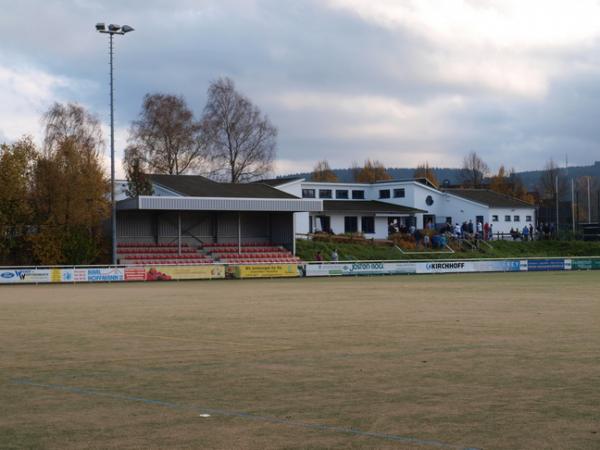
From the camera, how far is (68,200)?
59.1 meters

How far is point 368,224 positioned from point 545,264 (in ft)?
68.6

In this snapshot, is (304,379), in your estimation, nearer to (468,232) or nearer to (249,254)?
(249,254)

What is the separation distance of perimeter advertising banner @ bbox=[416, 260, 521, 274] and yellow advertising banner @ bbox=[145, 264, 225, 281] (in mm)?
13495

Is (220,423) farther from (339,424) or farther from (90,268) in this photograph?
(90,268)

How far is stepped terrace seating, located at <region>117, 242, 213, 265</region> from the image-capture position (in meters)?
57.9

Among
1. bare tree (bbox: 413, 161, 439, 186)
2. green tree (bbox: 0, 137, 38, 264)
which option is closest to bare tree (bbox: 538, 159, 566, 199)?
bare tree (bbox: 413, 161, 439, 186)

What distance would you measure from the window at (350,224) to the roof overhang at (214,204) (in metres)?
14.4

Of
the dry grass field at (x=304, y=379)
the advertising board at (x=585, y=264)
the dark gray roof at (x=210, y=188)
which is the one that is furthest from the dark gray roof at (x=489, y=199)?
the dry grass field at (x=304, y=379)

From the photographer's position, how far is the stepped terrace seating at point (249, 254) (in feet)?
199

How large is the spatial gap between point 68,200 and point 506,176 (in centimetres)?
9249

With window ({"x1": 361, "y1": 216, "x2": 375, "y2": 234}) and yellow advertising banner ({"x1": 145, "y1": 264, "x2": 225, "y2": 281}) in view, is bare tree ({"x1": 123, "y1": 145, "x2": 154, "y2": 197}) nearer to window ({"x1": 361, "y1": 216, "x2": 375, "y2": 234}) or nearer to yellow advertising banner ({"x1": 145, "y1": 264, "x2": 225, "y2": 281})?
yellow advertising banner ({"x1": 145, "y1": 264, "x2": 225, "y2": 281})

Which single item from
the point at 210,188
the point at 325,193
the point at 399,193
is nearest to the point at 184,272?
the point at 210,188

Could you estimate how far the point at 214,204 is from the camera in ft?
202

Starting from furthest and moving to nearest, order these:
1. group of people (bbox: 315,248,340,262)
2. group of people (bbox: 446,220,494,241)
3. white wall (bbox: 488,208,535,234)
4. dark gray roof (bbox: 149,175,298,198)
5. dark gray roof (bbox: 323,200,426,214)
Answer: white wall (bbox: 488,208,535,234) → dark gray roof (bbox: 323,200,426,214) → group of people (bbox: 446,220,494,241) → dark gray roof (bbox: 149,175,298,198) → group of people (bbox: 315,248,340,262)
